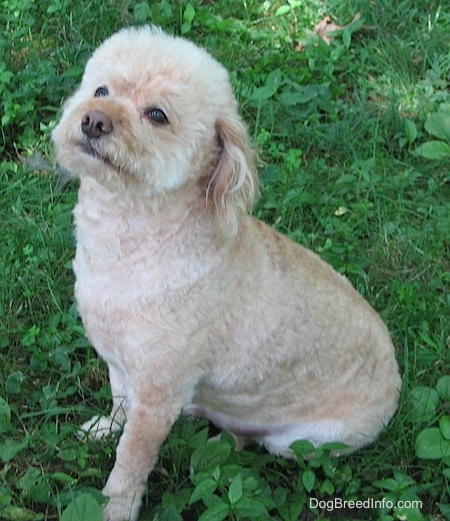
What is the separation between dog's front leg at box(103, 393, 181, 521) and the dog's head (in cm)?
65

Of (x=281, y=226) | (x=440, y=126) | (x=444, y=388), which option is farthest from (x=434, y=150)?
(x=444, y=388)

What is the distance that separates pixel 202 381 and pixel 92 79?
101 centimetres

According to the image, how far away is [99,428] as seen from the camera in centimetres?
293

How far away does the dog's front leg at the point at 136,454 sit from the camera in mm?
2549

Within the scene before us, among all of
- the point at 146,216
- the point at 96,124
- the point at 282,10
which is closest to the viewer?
the point at 96,124

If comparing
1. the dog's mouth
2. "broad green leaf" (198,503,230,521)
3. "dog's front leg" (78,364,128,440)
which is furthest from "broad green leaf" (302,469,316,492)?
the dog's mouth

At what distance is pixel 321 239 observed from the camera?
3.78 meters

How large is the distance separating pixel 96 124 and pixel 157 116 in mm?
198

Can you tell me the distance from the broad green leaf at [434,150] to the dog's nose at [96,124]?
228cm

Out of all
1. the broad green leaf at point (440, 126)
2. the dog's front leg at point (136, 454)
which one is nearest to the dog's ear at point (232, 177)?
the dog's front leg at point (136, 454)

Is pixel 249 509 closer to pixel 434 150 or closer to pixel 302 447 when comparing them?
pixel 302 447

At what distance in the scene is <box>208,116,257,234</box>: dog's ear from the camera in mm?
2367

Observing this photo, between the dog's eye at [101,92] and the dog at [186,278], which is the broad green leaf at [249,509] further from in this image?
the dog's eye at [101,92]

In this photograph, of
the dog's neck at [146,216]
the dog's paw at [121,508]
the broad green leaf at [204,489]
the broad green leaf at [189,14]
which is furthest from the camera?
the broad green leaf at [189,14]
